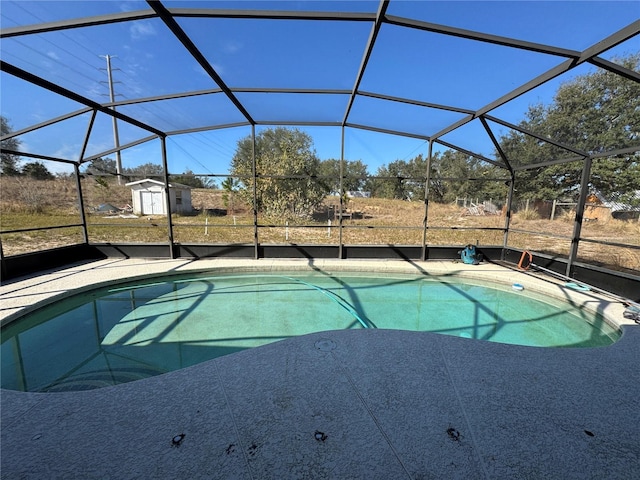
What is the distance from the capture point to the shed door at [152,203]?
48.8ft

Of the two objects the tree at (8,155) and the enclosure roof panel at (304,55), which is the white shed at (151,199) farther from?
the enclosure roof panel at (304,55)

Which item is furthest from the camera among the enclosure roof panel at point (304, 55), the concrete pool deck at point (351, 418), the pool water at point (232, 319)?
the pool water at point (232, 319)

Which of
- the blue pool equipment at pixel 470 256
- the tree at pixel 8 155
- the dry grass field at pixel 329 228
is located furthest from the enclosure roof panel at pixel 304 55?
the dry grass field at pixel 329 228

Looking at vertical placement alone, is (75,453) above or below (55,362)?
above

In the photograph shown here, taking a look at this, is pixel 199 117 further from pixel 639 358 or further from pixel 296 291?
pixel 639 358

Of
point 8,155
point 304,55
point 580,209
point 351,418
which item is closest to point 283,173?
point 8,155

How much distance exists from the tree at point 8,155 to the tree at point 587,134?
1071 centimetres

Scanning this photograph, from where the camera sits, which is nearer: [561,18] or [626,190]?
[561,18]

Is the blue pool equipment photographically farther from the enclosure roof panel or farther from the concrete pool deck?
the concrete pool deck

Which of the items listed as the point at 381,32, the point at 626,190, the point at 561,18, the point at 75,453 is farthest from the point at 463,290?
the point at 626,190

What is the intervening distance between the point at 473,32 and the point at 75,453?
4.11 meters

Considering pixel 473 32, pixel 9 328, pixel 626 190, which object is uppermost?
pixel 473 32

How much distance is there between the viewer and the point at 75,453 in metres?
1.35

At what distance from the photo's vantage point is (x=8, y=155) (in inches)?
215
